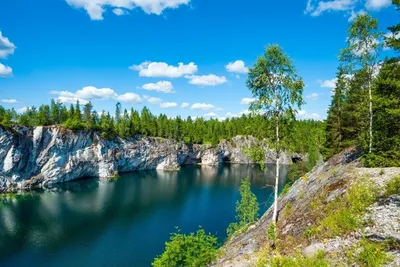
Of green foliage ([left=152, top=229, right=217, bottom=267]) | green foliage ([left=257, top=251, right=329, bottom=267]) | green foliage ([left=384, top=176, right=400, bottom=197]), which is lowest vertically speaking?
green foliage ([left=152, top=229, right=217, bottom=267])

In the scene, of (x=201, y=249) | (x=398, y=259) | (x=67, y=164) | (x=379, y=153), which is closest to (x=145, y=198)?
(x=67, y=164)

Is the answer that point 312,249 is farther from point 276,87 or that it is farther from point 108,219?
point 108,219

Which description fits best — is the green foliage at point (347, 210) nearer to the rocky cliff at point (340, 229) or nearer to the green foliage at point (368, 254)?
the rocky cliff at point (340, 229)

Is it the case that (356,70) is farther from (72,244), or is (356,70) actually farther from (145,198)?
(145,198)

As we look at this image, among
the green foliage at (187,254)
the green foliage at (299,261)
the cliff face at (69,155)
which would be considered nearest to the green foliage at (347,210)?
the green foliage at (299,261)

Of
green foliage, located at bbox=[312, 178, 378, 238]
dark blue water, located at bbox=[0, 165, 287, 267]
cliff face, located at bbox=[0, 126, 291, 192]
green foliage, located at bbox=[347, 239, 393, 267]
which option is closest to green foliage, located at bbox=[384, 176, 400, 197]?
green foliage, located at bbox=[312, 178, 378, 238]

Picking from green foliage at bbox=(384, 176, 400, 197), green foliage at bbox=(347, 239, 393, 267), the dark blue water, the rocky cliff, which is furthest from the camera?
the dark blue water

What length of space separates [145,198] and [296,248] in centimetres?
5352

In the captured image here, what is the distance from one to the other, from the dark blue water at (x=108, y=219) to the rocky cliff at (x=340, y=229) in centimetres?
303

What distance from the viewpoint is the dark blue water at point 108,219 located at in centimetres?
3444

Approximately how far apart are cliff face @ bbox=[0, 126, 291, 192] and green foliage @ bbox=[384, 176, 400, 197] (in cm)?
3978

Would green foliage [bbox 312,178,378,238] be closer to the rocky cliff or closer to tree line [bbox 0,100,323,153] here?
the rocky cliff

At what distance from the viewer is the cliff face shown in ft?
218

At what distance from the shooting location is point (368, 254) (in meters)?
10.3
